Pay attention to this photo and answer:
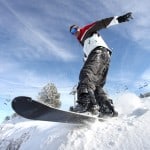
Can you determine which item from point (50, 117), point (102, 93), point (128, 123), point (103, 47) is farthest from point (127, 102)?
point (50, 117)

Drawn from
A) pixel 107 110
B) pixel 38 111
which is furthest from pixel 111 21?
pixel 38 111

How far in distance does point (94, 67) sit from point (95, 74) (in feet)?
0.51

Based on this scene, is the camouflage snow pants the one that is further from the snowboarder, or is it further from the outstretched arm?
the outstretched arm

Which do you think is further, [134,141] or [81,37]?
[81,37]

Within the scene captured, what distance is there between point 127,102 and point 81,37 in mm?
2302

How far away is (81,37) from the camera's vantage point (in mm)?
7461

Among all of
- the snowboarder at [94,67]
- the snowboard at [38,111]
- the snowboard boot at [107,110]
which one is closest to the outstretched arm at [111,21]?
the snowboarder at [94,67]

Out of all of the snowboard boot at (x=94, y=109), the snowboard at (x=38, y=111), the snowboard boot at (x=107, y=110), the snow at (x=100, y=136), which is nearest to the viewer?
the snow at (x=100, y=136)

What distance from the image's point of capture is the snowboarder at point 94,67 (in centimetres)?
643

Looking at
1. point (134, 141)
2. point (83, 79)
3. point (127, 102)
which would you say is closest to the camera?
point (134, 141)

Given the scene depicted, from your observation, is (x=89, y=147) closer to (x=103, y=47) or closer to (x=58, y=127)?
(x=58, y=127)

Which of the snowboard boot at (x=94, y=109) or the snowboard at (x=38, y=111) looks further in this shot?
the snowboard boot at (x=94, y=109)

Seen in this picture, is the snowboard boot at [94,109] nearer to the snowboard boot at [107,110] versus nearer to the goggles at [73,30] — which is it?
the snowboard boot at [107,110]

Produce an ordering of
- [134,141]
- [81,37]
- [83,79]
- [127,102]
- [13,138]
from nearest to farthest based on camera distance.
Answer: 1. [134,141]
2. [83,79]
3. [81,37]
4. [127,102]
5. [13,138]
